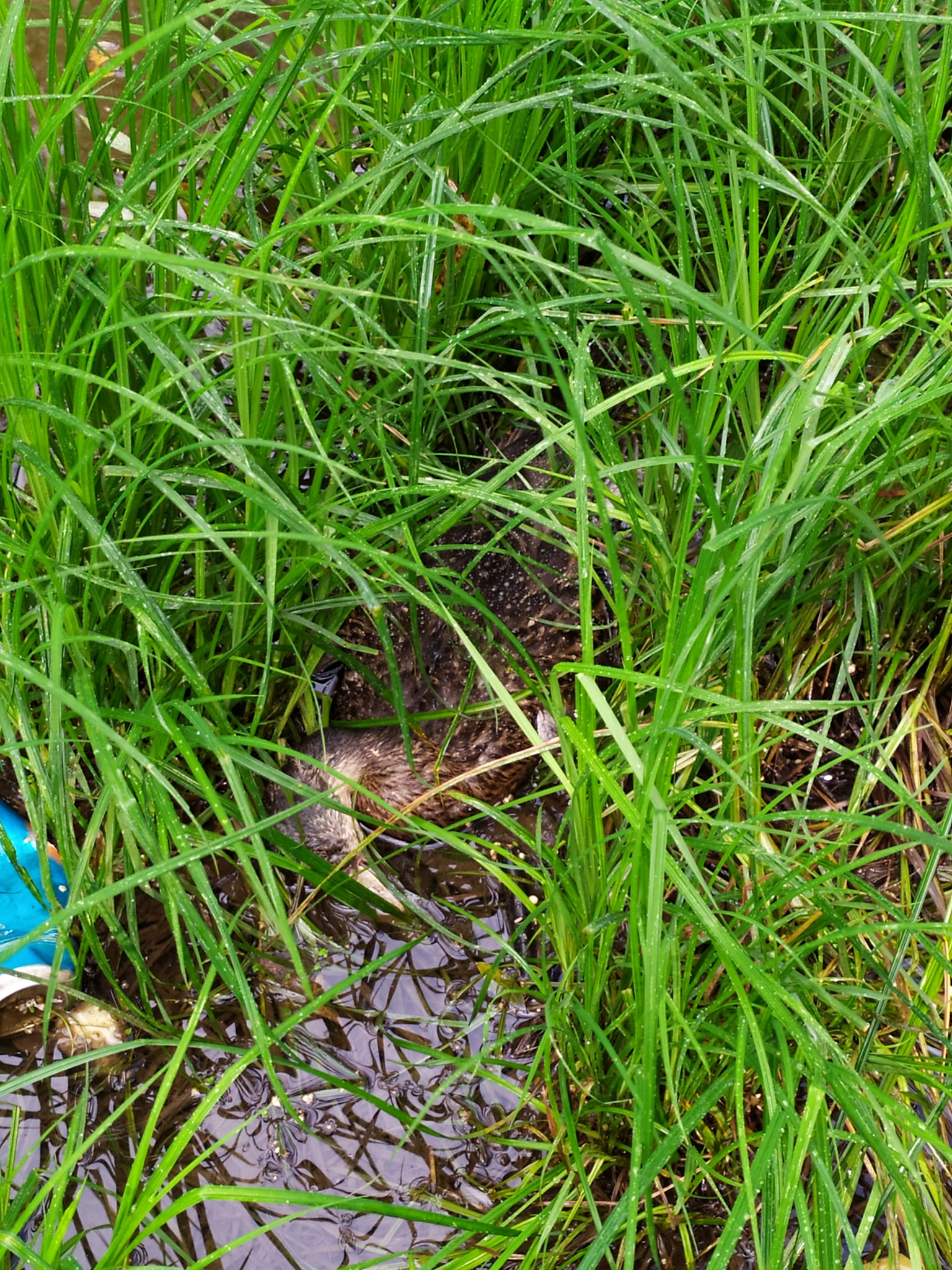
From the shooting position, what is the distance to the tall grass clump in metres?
1.19

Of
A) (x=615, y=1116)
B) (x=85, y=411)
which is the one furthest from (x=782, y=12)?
(x=615, y=1116)

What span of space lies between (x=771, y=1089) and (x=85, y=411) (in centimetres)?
116

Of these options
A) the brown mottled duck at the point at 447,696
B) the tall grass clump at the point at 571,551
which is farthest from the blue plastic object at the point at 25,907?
the brown mottled duck at the point at 447,696

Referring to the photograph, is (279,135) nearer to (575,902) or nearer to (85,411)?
(85,411)

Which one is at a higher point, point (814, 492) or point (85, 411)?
point (85, 411)

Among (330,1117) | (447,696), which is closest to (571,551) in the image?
(447,696)

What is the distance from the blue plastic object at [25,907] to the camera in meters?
1.53

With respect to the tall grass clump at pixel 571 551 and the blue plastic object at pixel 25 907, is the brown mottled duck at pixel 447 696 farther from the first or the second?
the blue plastic object at pixel 25 907

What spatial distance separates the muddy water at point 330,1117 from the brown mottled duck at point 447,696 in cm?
21

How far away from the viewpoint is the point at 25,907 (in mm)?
1627

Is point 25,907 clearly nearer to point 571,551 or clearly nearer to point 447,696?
point 447,696

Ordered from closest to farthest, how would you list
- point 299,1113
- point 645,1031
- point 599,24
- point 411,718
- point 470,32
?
point 645,1031 < point 470,32 < point 299,1113 < point 411,718 < point 599,24

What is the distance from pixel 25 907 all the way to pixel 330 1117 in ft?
1.86

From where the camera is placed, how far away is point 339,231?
190 cm
